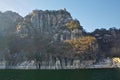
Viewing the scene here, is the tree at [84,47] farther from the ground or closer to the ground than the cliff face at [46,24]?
closer to the ground

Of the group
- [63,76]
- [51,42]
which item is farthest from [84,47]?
[63,76]

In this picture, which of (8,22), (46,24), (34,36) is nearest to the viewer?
(34,36)

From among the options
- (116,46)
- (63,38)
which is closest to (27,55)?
(63,38)

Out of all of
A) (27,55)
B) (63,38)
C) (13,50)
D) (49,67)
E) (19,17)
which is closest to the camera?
(49,67)

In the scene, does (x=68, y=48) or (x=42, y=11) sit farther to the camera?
(x=42, y=11)

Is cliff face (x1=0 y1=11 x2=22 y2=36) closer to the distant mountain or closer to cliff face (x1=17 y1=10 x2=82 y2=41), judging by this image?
the distant mountain

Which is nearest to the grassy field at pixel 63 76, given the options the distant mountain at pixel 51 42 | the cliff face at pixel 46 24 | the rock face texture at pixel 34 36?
the rock face texture at pixel 34 36

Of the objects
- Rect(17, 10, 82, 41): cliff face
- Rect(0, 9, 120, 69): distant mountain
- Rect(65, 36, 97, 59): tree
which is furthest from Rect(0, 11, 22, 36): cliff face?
Rect(65, 36, 97, 59): tree

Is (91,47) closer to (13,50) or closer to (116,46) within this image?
(116,46)

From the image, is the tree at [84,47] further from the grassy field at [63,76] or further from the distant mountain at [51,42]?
the grassy field at [63,76]

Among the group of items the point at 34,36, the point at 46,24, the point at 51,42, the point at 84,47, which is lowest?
the point at 84,47

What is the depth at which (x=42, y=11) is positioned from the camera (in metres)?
175

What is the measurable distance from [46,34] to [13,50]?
26366 millimetres

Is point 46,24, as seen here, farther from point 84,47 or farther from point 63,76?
point 63,76
